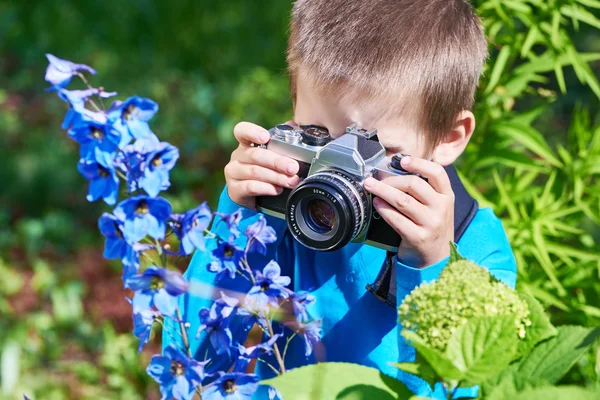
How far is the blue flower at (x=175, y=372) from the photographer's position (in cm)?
83

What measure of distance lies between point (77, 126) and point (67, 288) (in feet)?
6.62

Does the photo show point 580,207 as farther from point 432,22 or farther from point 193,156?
point 193,156

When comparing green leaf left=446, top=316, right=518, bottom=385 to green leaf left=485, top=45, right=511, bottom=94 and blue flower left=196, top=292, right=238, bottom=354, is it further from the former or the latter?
green leaf left=485, top=45, right=511, bottom=94

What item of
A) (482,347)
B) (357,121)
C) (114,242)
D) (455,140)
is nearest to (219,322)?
(114,242)

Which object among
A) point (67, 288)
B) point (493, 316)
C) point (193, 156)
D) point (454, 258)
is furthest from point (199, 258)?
point (193, 156)

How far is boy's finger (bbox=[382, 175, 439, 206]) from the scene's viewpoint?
3.77ft

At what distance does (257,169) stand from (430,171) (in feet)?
0.98

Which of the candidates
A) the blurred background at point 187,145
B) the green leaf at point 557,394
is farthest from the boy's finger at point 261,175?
the green leaf at point 557,394

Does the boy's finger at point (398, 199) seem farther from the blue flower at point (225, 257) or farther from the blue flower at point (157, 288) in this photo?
the blue flower at point (157, 288)

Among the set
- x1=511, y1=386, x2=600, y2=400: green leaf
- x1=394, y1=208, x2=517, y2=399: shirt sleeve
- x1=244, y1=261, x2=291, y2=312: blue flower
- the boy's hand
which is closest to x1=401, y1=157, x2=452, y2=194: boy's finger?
the boy's hand

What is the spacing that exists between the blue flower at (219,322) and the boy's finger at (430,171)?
40 centimetres

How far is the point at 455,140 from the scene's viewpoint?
1.46 metres

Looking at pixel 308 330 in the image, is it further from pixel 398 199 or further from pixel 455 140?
pixel 455 140

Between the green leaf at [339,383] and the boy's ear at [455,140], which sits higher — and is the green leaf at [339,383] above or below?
below
